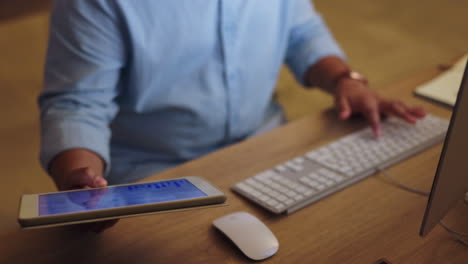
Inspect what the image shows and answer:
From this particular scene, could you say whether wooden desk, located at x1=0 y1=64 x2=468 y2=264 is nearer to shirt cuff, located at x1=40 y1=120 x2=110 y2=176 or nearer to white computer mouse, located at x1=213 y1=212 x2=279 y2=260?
white computer mouse, located at x1=213 y1=212 x2=279 y2=260

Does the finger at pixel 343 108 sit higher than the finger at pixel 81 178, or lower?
higher

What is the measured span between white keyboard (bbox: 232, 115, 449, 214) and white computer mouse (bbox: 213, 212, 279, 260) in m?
0.05

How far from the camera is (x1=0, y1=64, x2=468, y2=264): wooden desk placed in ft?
2.65

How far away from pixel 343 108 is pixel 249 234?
42 cm

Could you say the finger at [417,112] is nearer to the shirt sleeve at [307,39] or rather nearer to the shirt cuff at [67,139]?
the shirt sleeve at [307,39]

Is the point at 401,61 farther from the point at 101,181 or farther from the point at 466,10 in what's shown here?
the point at 101,181

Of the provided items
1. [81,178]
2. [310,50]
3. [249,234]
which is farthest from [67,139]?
[310,50]

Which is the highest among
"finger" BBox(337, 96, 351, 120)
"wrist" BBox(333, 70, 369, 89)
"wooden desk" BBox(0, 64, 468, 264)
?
"wrist" BBox(333, 70, 369, 89)

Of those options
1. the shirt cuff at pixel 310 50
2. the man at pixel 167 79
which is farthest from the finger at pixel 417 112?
the shirt cuff at pixel 310 50

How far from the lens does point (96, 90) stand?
1056 millimetres

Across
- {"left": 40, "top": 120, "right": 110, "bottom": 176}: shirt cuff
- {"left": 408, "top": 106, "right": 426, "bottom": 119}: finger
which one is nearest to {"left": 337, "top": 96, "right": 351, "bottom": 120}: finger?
{"left": 408, "top": 106, "right": 426, "bottom": 119}: finger

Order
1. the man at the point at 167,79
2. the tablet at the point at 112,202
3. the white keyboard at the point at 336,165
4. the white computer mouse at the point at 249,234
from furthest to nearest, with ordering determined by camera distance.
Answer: the man at the point at 167,79 → the white keyboard at the point at 336,165 → the white computer mouse at the point at 249,234 → the tablet at the point at 112,202

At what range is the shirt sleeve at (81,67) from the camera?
1008 millimetres

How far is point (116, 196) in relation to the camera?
0.72 metres
